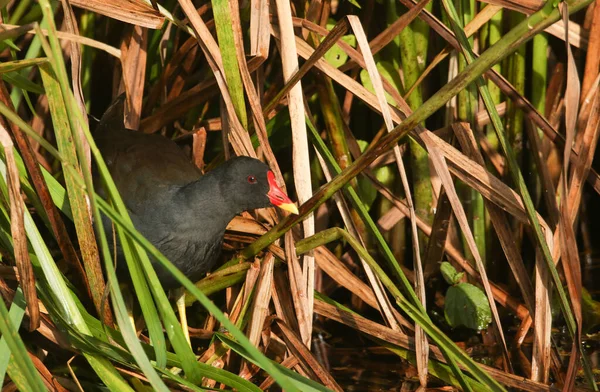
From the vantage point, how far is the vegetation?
209 centimetres

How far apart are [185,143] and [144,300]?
61.9 inches

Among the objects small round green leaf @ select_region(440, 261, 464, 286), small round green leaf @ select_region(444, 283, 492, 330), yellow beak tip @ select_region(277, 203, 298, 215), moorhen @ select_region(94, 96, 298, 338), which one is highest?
yellow beak tip @ select_region(277, 203, 298, 215)

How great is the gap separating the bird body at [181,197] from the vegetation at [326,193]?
87 millimetres

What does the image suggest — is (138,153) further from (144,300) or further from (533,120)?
(533,120)

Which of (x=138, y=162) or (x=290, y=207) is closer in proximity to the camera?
(x=290, y=207)

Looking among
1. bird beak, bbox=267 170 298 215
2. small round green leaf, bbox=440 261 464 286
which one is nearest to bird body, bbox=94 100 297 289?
bird beak, bbox=267 170 298 215

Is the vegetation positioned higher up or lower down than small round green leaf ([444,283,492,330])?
higher up

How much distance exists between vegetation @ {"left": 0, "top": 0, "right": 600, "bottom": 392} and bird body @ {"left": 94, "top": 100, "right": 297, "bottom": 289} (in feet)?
0.29

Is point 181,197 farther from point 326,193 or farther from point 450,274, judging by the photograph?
point 450,274

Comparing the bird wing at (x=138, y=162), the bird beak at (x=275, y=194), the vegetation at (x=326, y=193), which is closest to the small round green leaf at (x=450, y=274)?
the vegetation at (x=326, y=193)

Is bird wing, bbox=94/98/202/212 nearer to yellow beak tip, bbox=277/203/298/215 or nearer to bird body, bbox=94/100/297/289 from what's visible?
bird body, bbox=94/100/297/289

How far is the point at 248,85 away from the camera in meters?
2.51

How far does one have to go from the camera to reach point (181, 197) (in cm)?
273

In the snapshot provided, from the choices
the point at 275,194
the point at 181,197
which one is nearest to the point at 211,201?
the point at 181,197
